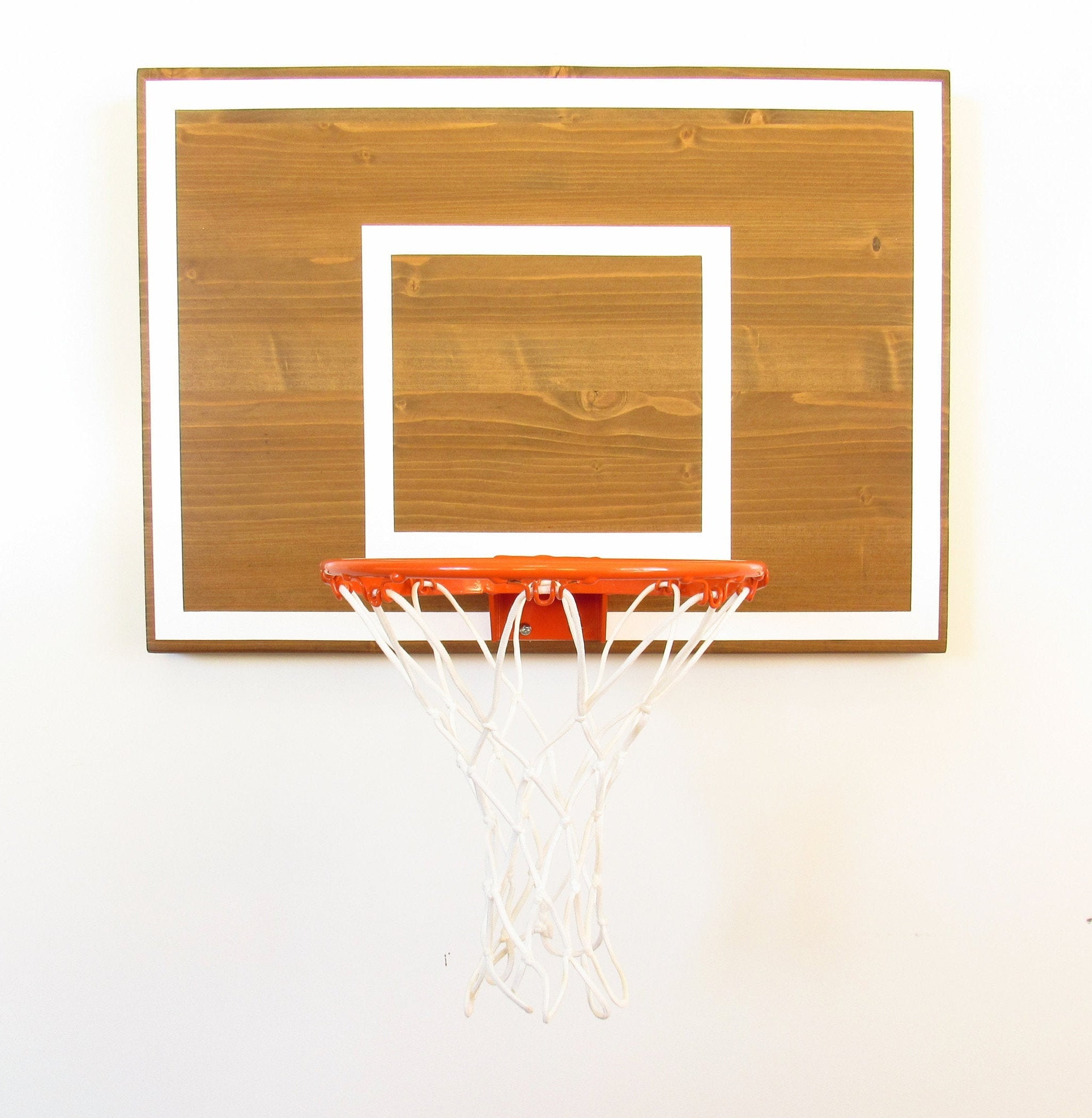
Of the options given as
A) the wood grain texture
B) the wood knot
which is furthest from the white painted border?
the wood knot

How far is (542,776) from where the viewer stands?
981 millimetres

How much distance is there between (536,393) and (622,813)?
0.55 m

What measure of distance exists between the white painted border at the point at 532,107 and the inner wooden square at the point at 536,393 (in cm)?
19

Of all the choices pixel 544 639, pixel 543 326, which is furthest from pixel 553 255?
pixel 544 639

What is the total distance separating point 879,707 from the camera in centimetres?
100

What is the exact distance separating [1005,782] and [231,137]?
4.21 feet

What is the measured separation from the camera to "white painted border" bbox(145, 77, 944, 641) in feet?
3.17

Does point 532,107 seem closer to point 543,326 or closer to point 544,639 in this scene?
point 543,326

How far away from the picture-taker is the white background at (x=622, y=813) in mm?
1002

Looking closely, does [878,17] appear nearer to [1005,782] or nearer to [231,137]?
[231,137]

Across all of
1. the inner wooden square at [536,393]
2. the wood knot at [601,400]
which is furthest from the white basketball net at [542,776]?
the wood knot at [601,400]

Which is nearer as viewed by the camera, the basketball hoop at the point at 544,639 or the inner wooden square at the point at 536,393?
the basketball hoop at the point at 544,639

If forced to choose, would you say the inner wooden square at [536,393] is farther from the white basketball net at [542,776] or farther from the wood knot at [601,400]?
the white basketball net at [542,776]

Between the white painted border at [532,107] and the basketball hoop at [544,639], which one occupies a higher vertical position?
the white painted border at [532,107]
